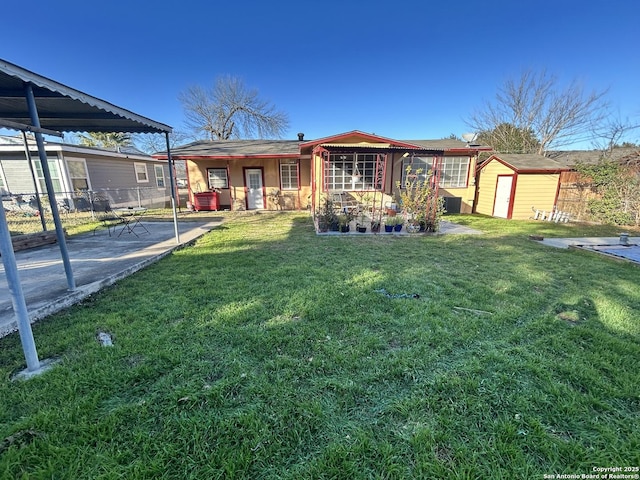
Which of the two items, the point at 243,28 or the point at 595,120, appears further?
the point at 595,120

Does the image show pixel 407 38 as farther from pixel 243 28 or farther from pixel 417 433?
pixel 417 433

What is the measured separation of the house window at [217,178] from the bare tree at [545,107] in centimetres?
2094

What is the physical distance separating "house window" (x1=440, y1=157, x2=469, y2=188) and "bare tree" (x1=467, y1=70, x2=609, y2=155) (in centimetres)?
1100

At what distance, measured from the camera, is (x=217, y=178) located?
13031 mm

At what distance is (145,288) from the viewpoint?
13.1 feet

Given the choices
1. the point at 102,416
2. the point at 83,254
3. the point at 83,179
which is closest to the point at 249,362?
the point at 102,416

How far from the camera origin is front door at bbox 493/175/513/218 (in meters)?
11.4

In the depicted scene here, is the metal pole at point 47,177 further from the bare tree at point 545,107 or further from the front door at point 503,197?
the bare tree at point 545,107

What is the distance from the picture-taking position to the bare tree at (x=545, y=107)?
57.1 ft

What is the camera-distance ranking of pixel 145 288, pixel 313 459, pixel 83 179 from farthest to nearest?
pixel 83 179 < pixel 145 288 < pixel 313 459

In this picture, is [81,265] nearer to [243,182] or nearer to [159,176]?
[243,182]

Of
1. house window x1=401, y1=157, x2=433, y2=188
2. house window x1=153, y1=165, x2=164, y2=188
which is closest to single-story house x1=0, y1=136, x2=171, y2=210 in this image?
house window x1=153, y1=165, x2=164, y2=188

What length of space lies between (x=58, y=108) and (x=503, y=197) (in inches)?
560

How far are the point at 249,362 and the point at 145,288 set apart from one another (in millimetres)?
2595
